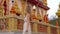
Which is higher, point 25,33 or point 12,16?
point 12,16

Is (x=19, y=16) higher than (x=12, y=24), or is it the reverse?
(x=19, y=16)

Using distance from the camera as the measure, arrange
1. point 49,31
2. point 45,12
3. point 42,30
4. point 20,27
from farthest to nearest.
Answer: point 45,12, point 49,31, point 42,30, point 20,27

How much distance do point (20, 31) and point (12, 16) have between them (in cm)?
92

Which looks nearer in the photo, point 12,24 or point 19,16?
point 12,24

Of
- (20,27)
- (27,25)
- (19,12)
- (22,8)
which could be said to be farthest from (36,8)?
(27,25)

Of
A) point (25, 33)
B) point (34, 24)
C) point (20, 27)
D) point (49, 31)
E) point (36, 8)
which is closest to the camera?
point (25, 33)

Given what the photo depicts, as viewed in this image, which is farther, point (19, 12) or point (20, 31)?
point (19, 12)

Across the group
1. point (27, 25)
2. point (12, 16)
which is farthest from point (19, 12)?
point (27, 25)

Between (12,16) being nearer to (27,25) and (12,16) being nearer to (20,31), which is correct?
(20,31)

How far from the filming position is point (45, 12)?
17.4m

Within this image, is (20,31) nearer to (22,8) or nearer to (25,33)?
(25,33)

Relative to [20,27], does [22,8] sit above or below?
above

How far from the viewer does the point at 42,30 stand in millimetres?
12008

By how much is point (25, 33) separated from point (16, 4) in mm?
4151
